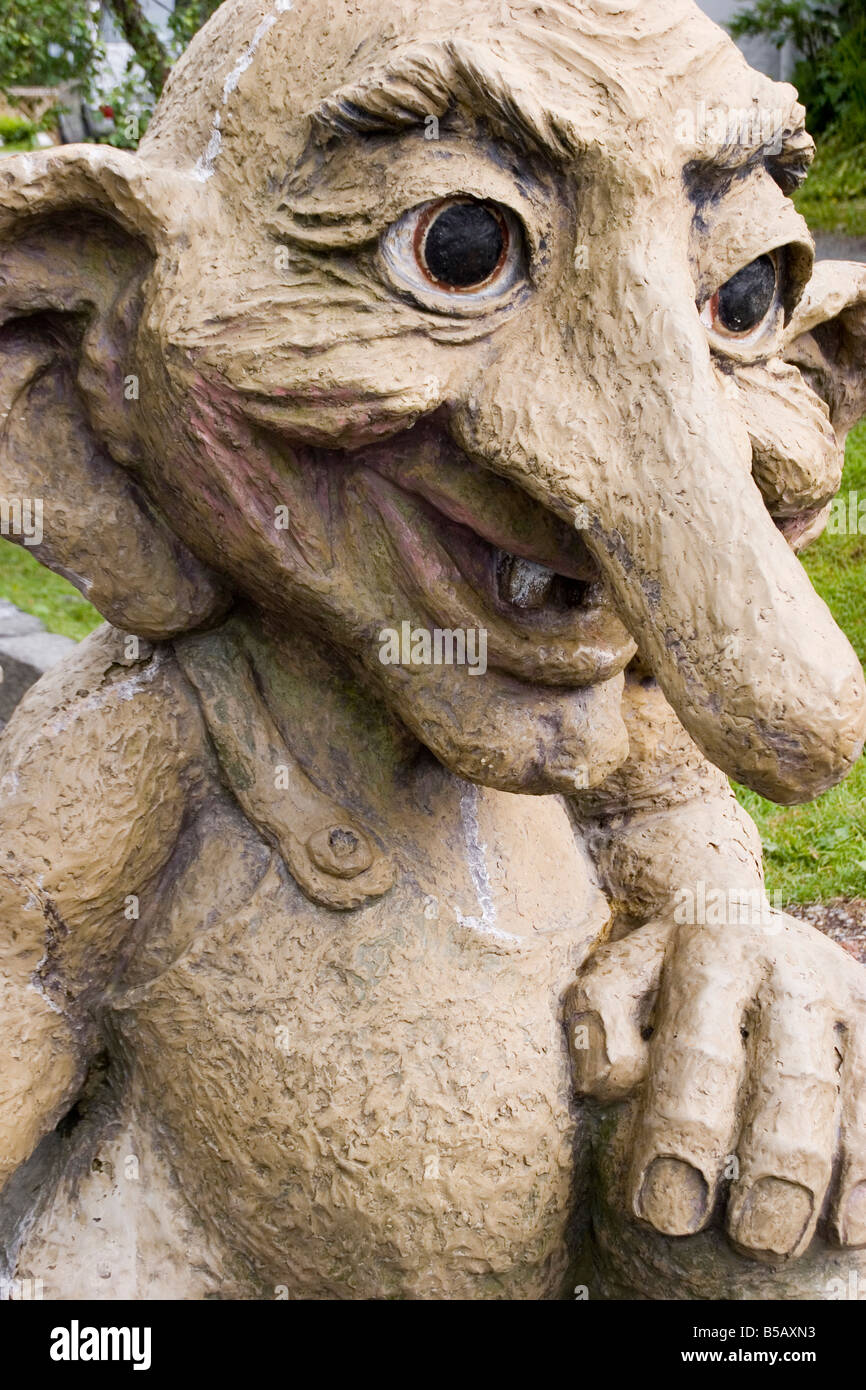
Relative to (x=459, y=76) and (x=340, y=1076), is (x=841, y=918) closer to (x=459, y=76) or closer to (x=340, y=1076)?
(x=340, y=1076)

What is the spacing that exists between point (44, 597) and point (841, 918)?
12.7ft

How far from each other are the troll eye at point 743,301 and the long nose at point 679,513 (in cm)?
9

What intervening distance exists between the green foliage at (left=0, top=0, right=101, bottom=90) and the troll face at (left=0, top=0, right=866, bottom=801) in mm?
4195

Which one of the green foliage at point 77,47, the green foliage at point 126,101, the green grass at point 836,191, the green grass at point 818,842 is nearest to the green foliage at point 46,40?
the green foliage at point 77,47

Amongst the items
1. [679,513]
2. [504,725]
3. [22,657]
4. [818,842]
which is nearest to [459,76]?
[679,513]

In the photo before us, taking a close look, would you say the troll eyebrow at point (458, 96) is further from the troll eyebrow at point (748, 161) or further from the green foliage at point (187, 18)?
the green foliage at point (187, 18)

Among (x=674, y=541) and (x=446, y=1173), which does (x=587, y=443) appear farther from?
(x=446, y=1173)

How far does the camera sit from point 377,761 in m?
1.50

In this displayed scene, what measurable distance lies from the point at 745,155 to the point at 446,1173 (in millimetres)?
930

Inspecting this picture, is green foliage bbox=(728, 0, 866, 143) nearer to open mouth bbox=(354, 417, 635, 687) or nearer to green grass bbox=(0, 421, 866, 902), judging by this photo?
green grass bbox=(0, 421, 866, 902)

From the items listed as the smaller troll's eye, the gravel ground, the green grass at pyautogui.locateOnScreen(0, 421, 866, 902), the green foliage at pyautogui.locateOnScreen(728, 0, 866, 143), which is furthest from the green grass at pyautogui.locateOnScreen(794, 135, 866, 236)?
the smaller troll's eye

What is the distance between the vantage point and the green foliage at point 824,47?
23.2 ft

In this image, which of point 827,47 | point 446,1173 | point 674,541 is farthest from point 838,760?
point 827,47

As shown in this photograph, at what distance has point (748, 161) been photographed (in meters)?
1.27
